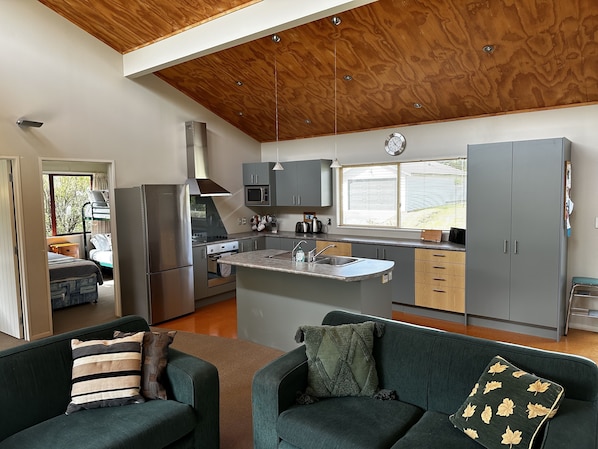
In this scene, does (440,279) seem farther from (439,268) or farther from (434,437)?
(434,437)

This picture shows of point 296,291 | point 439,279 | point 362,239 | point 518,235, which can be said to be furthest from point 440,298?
point 296,291

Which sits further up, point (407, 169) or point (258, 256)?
point (407, 169)

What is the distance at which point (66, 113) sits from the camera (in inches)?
196

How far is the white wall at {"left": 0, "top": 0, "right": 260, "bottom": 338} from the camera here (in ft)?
15.0

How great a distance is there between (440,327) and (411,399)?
2.73 m

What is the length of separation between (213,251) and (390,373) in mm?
4080

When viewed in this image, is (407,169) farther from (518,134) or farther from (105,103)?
(105,103)

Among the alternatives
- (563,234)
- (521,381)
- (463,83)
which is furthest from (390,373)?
(463,83)

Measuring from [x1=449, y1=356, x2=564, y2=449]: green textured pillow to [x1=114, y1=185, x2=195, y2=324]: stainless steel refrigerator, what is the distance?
409cm

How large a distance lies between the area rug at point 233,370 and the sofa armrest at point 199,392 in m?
0.38

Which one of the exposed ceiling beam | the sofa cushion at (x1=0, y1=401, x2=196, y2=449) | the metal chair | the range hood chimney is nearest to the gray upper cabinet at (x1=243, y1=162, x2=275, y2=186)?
the range hood chimney

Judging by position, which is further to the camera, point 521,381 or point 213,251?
point 213,251

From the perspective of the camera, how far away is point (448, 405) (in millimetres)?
2244

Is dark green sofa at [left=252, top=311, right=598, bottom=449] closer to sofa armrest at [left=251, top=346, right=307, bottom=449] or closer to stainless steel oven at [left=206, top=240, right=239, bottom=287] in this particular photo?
sofa armrest at [left=251, top=346, right=307, bottom=449]
